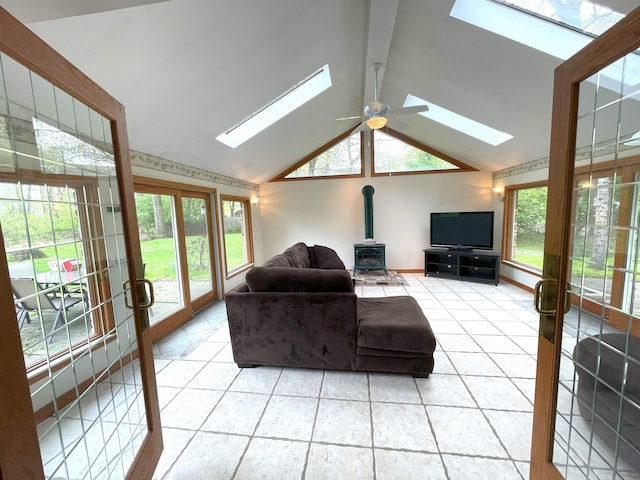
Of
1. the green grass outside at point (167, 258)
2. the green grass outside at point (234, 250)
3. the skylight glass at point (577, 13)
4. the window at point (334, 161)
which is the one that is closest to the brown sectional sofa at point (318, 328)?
the green grass outside at point (167, 258)

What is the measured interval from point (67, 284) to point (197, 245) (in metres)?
2.90

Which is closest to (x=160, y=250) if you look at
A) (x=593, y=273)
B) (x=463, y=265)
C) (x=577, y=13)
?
(x=593, y=273)

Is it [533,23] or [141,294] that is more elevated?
[533,23]

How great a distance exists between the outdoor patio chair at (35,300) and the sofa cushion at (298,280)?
122 cm

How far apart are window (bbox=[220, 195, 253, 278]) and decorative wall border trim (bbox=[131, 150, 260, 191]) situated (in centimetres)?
31

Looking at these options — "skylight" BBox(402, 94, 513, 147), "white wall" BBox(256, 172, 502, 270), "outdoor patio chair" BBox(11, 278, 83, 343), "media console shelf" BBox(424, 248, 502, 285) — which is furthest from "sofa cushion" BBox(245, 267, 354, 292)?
"white wall" BBox(256, 172, 502, 270)

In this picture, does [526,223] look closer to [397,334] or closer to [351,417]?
[397,334]

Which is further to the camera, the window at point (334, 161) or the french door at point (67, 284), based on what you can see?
the window at point (334, 161)

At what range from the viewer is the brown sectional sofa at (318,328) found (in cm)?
207

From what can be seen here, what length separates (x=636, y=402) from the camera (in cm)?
90

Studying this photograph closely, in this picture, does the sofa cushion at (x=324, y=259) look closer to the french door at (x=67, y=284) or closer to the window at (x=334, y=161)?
the window at (x=334, y=161)

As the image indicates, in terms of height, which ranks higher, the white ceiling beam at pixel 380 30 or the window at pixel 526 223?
the white ceiling beam at pixel 380 30

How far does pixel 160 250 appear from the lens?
317 cm

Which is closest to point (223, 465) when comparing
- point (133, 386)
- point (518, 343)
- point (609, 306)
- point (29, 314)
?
point (133, 386)
